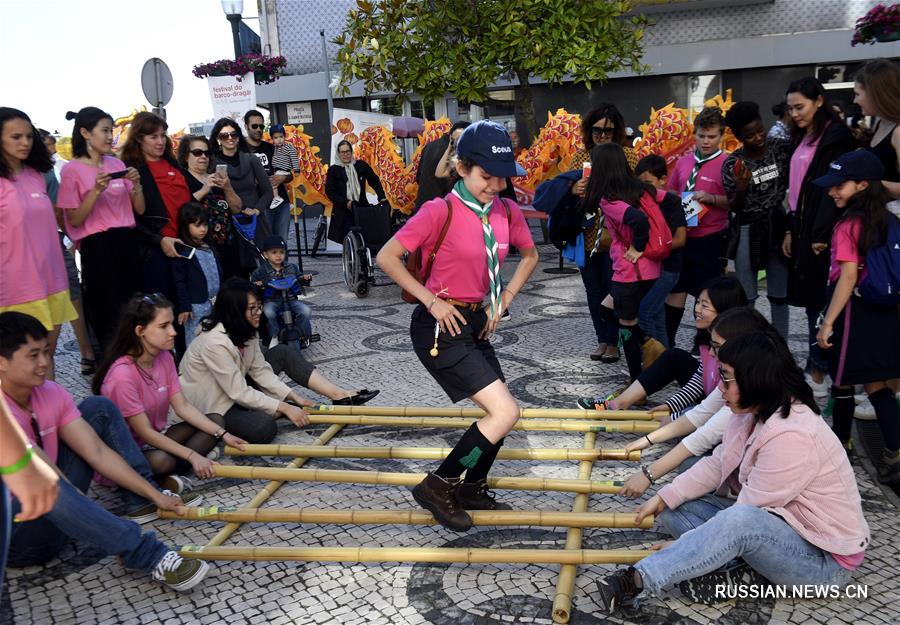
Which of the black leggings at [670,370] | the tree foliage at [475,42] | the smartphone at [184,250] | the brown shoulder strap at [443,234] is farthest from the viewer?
the tree foliage at [475,42]

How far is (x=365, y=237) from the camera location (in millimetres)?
8781

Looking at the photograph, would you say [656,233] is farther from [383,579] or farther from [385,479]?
[383,579]

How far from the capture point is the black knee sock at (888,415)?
3625 millimetres

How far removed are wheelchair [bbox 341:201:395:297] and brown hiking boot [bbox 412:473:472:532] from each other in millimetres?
5516

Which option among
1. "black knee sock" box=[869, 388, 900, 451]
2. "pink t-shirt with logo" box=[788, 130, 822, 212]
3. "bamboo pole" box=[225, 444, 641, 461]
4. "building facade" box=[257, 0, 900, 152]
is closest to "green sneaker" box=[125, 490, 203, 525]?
"bamboo pole" box=[225, 444, 641, 461]

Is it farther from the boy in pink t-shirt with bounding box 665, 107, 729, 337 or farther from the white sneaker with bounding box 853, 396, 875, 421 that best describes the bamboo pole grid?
the boy in pink t-shirt with bounding box 665, 107, 729, 337

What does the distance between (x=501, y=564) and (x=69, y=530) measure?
153cm

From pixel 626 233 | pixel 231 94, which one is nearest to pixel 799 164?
pixel 626 233

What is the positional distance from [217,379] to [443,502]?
5.55ft

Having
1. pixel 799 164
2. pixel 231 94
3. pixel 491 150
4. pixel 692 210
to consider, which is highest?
pixel 231 94

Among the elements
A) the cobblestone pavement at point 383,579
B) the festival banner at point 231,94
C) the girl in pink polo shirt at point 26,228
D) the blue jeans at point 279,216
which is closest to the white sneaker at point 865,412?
the cobblestone pavement at point 383,579

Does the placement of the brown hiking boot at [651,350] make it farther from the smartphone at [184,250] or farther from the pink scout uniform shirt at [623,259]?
the smartphone at [184,250]

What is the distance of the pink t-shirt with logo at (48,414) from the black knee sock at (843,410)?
333 cm

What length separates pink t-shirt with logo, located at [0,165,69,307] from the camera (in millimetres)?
4305
